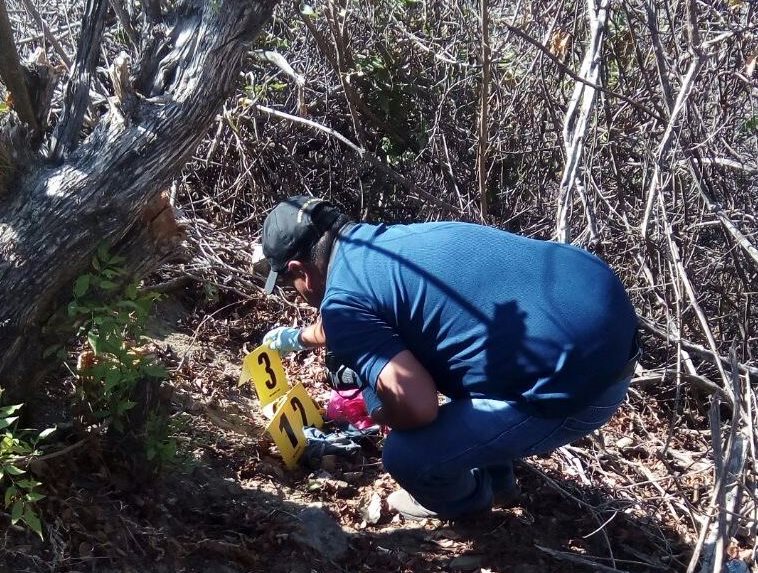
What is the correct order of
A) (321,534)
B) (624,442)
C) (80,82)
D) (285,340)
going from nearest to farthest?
(80,82) < (321,534) < (285,340) < (624,442)

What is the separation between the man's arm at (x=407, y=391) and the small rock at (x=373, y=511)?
2.33 feet

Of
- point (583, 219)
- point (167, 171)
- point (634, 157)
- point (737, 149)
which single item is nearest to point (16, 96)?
point (167, 171)

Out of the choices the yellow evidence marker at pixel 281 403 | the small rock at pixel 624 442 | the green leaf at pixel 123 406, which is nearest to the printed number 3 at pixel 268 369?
the yellow evidence marker at pixel 281 403

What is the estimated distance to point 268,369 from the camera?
3980 mm

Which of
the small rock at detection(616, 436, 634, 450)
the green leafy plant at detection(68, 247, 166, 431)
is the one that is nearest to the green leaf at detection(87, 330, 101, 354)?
the green leafy plant at detection(68, 247, 166, 431)

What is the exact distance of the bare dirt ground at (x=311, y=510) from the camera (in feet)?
9.14

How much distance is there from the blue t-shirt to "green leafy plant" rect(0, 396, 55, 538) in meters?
0.99

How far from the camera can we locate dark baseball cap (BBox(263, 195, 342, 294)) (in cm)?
295

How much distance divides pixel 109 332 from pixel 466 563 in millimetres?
1613

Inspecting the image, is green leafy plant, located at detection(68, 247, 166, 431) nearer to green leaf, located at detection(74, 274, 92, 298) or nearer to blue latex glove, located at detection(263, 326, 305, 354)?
green leaf, located at detection(74, 274, 92, 298)

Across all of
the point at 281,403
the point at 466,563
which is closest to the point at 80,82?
the point at 281,403

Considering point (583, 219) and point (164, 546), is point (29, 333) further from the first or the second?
point (583, 219)

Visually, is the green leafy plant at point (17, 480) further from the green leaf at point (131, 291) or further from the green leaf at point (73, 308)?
the green leaf at point (131, 291)

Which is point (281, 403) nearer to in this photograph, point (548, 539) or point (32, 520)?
point (548, 539)
